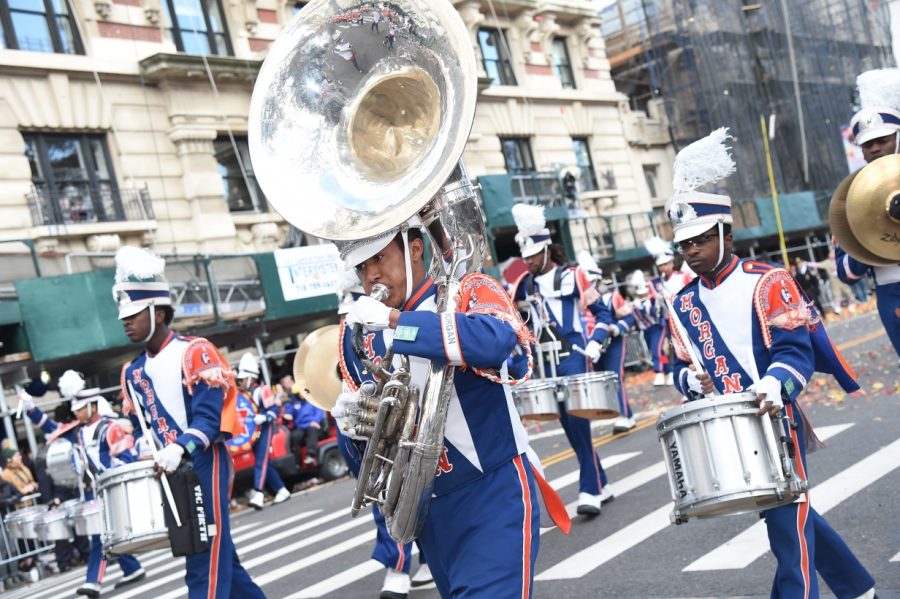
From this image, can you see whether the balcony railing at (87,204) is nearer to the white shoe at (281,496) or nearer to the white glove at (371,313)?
the white shoe at (281,496)

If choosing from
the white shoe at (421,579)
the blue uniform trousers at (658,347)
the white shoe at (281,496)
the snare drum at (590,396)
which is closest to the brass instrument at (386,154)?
the white shoe at (421,579)

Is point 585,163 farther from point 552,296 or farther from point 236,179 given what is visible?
point 552,296

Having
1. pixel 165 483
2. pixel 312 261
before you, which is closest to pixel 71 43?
pixel 312 261

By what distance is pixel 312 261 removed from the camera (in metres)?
18.3

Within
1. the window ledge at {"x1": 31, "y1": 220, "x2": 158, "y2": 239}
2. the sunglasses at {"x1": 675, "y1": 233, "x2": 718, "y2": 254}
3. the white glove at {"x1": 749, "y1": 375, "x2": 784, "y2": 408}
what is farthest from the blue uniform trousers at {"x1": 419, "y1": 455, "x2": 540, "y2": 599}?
the window ledge at {"x1": 31, "y1": 220, "x2": 158, "y2": 239}

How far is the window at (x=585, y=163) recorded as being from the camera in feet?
98.2

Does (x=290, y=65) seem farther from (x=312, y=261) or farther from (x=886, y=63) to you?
(x=886, y=63)

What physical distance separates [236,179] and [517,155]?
969 cm

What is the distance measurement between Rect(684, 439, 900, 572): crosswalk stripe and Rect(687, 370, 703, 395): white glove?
5.60 ft

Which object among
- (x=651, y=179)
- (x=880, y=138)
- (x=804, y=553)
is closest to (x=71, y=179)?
(x=880, y=138)

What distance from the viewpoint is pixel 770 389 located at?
4184mm

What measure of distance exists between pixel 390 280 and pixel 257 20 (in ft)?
61.6

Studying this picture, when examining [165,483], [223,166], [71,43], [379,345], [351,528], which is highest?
[71,43]

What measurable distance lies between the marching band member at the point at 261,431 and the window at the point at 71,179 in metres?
4.65
